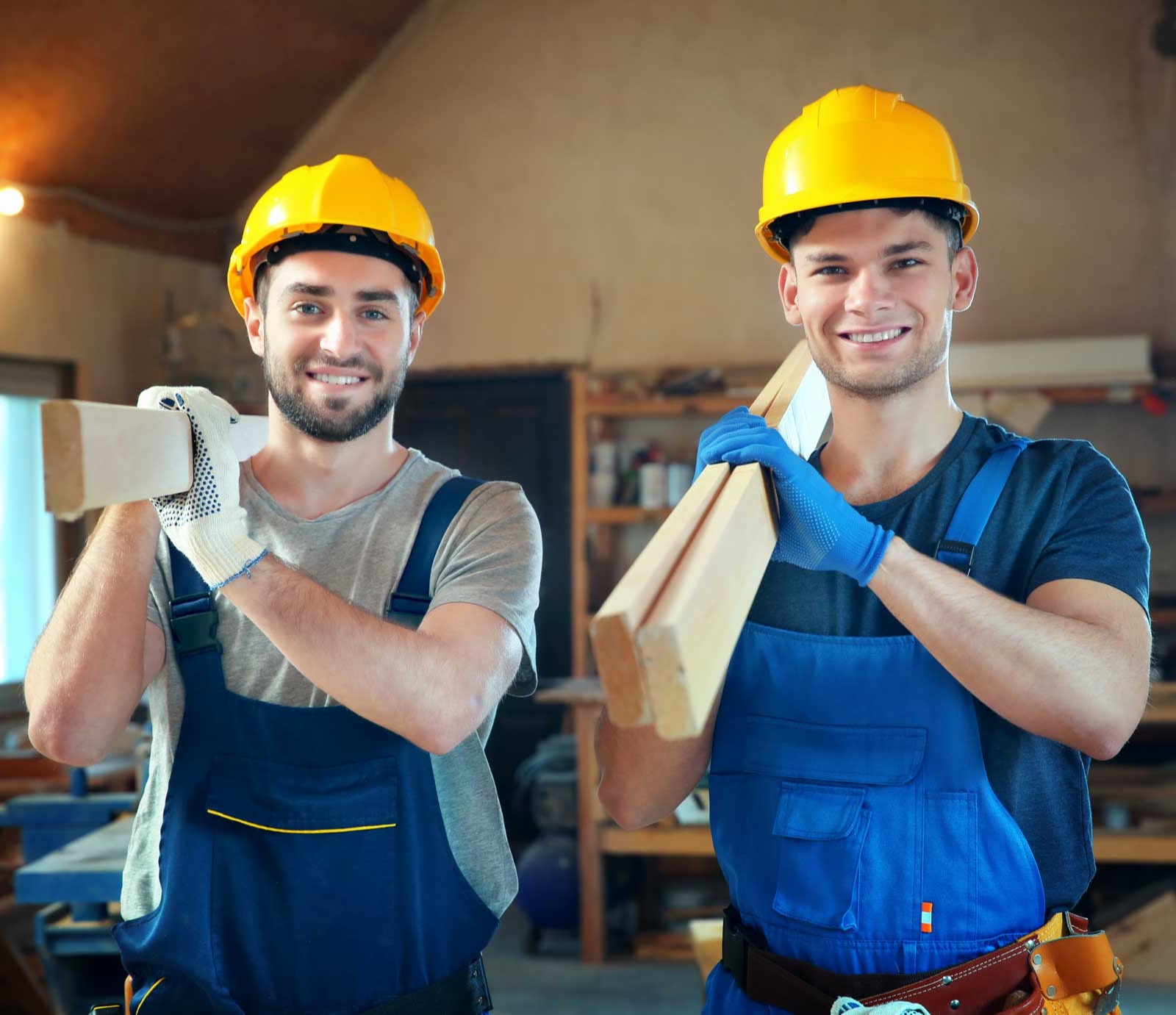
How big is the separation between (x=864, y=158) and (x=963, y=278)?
0.22 m

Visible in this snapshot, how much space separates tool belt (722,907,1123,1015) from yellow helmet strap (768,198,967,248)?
0.83 meters

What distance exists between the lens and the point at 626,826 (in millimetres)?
1613

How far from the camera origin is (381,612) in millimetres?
1543

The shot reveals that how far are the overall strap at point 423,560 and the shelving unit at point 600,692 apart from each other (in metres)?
2.95

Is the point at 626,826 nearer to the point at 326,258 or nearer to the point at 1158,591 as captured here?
the point at 326,258

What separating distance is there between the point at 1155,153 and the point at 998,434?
4264 millimetres

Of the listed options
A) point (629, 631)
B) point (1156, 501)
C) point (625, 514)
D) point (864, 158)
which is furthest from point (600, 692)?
point (629, 631)

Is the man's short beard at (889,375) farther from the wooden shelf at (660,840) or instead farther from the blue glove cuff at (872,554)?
the wooden shelf at (660,840)

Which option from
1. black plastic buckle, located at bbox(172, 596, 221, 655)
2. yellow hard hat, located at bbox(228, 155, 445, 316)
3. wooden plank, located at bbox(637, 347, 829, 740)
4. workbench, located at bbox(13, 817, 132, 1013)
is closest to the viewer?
wooden plank, located at bbox(637, 347, 829, 740)

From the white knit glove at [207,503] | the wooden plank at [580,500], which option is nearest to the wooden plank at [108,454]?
the white knit glove at [207,503]

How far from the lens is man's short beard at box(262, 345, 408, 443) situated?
5.29 feet

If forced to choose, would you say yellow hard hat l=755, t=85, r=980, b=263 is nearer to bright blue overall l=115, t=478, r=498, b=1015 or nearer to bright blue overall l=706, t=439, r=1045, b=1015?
bright blue overall l=706, t=439, r=1045, b=1015

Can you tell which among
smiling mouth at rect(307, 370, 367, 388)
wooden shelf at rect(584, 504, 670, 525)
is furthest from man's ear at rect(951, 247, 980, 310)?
wooden shelf at rect(584, 504, 670, 525)

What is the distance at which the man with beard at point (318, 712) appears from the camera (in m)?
1.41
